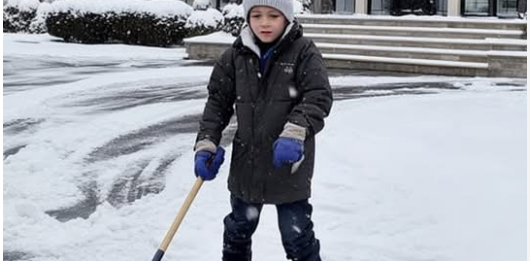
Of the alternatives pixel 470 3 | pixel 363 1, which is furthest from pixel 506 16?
pixel 363 1

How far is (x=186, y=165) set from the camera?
6422mm

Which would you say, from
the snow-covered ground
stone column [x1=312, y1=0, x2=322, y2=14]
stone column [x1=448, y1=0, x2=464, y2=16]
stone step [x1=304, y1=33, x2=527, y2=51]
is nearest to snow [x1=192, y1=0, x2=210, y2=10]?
stone column [x1=312, y1=0, x2=322, y2=14]

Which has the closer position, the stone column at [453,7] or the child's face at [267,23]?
the child's face at [267,23]

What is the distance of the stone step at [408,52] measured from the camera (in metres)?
13.9

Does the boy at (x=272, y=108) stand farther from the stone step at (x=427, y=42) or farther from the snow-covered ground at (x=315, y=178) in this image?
the stone step at (x=427, y=42)

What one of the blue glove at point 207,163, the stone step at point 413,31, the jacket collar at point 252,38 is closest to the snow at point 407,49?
the stone step at point 413,31

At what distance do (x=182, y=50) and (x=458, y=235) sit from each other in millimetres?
15241

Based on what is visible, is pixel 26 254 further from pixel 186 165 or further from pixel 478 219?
pixel 478 219

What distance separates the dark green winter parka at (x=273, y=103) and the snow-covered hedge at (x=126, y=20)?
16667 millimetres

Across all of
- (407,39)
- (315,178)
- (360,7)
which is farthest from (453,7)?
(315,178)

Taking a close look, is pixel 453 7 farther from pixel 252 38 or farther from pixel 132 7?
pixel 252 38

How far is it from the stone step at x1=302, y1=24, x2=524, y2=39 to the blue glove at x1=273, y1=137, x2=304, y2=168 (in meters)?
12.9

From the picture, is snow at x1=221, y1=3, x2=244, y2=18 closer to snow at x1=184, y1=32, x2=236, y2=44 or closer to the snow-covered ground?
snow at x1=184, y1=32, x2=236, y2=44

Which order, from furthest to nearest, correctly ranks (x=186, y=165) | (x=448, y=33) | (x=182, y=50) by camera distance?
(x=182, y=50), (x=448, y=33), (x=186, y=165)
